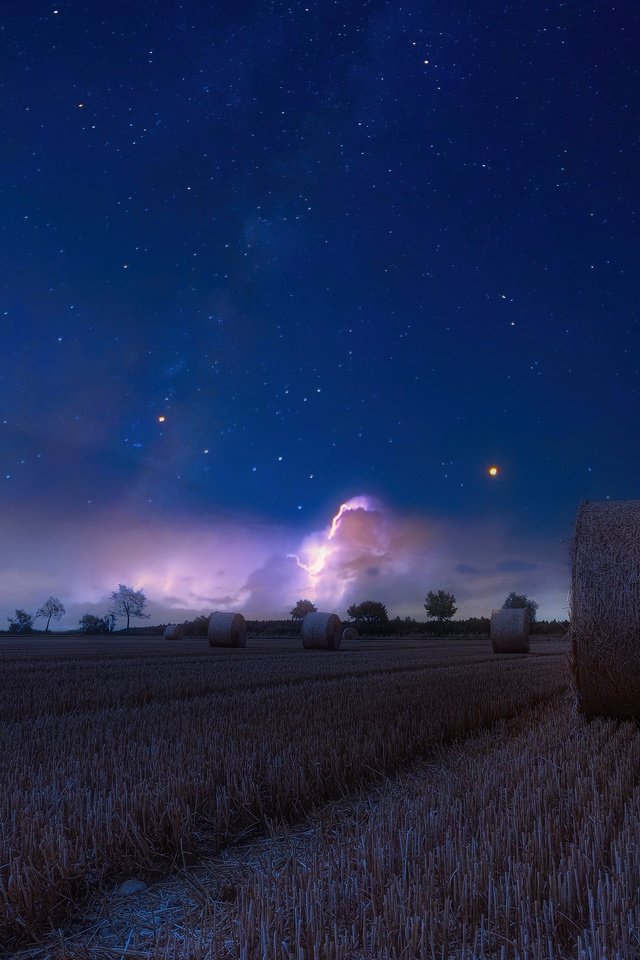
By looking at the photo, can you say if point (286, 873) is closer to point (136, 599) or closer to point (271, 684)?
point (271, 684)

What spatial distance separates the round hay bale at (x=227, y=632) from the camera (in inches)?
1052

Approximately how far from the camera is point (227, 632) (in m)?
26.8

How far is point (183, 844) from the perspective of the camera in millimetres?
3324

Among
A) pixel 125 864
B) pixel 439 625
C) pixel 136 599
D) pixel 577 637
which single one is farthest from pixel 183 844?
pixel 136 599

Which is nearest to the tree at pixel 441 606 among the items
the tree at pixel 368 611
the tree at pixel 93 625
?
the tree at pixel 368 611

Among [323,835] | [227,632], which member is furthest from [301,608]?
[323,835]

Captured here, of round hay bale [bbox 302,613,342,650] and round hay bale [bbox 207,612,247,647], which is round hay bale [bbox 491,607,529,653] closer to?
round hay bale [bbox 302,613,342,650]

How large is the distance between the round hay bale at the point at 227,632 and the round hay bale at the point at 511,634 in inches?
417

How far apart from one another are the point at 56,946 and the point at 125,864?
67 centimetres

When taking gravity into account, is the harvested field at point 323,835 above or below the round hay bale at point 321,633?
above

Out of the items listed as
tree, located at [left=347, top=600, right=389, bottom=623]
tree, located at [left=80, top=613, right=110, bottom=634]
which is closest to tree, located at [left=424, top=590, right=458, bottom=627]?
tree, located at [left=347, top=600, right=389, bottom=623]

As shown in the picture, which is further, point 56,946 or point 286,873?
point 286,873

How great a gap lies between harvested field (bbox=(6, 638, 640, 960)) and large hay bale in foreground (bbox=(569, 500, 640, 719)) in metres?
0.57

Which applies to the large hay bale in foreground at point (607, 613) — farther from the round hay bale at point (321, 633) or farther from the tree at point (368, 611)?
the tree at point (368, 611)
